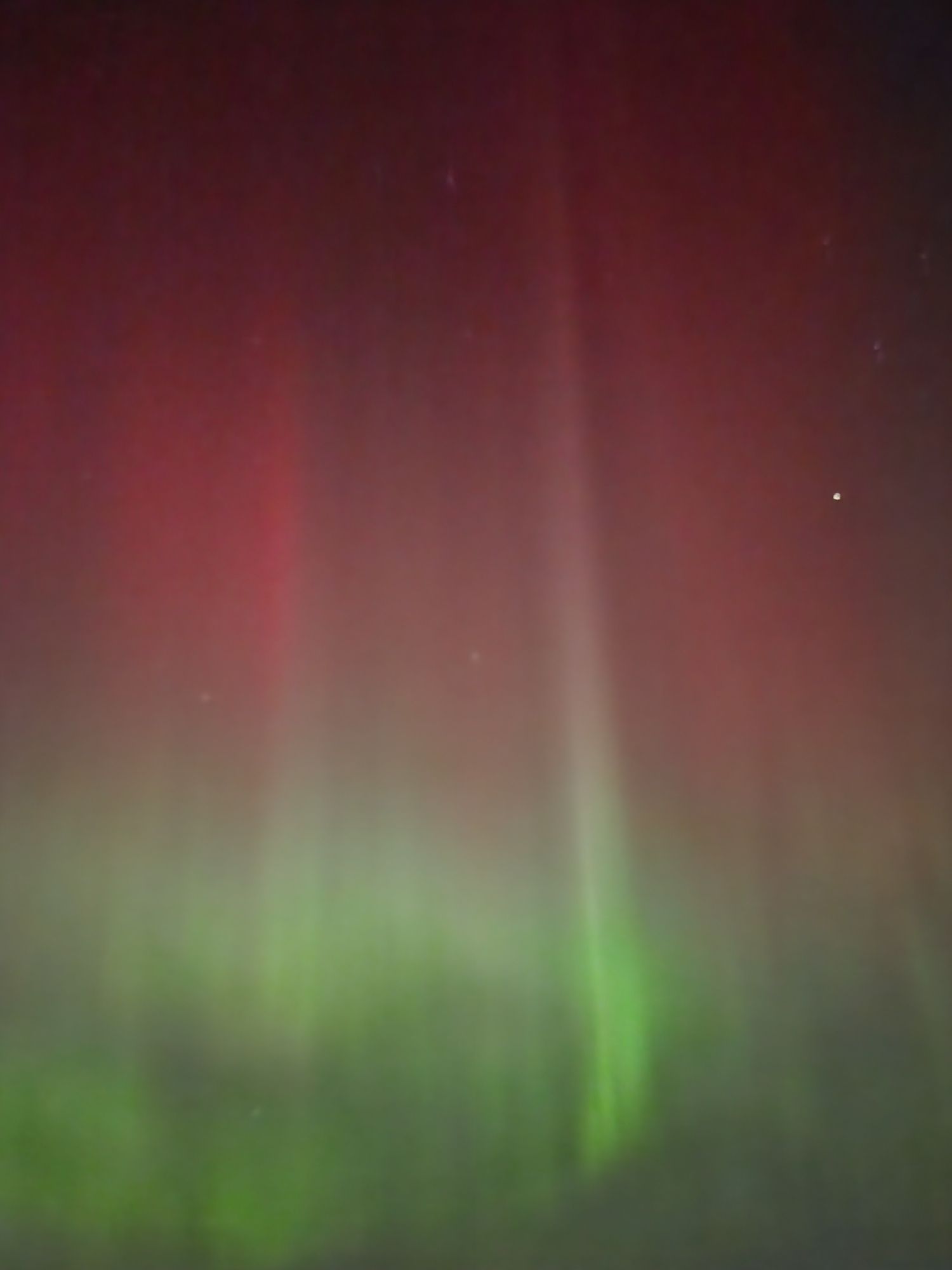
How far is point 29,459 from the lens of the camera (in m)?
1.12

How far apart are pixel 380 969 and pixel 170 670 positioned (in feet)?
1.04

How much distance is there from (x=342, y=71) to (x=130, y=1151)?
1.00 metres

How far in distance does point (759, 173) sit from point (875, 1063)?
0.81 metres

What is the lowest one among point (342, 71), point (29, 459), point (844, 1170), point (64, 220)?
point (844, 1170)

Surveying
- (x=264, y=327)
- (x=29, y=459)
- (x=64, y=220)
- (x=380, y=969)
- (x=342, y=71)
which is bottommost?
(x=380, y=969)

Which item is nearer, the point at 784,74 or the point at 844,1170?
the point at 844,1170

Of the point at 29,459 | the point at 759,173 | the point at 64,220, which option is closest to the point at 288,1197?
the point at 29,459

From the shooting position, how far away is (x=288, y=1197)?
994 millimetres

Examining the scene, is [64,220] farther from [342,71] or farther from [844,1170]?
[844,1170]

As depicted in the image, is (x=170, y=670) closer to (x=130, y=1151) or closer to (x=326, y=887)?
(x=326, y=887)

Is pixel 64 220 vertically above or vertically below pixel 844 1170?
above

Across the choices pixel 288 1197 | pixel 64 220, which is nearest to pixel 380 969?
pixel 288 1197

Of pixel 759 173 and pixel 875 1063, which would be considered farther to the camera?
pixel 759 173

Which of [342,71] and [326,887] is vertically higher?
[342,71]
